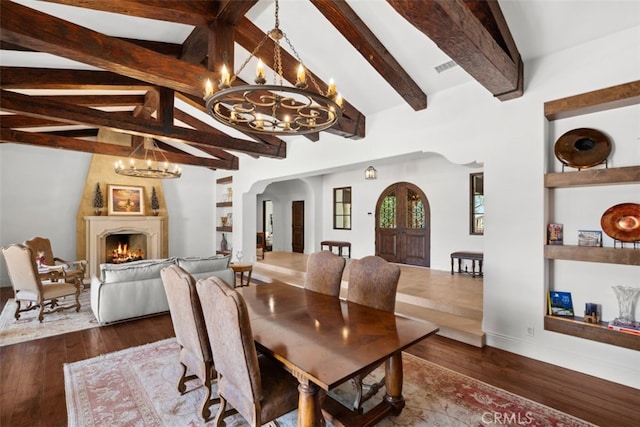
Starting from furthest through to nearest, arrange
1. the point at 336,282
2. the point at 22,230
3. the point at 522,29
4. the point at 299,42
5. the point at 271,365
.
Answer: the point at 22,230, the point at 299,42, the point at 336,282, the point at 522,29, the point at 271,365

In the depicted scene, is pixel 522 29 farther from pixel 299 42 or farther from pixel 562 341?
pixel 562 341

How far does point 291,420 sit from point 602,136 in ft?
12.3

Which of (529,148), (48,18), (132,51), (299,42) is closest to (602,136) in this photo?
(529,148)

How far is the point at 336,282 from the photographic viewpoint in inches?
124

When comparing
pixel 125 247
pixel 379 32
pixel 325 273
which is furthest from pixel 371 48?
pixel 125 247

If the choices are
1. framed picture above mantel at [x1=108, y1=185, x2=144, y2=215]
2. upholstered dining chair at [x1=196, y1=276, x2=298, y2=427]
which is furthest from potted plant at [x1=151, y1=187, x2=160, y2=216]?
upholstered dining chair at [x1=196, y1=276, x2=298, y2=427]

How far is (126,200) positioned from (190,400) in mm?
6575

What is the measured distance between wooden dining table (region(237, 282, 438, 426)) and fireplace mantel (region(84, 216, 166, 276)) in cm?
600

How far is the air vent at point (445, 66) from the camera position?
3364mm

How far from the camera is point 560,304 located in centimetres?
308

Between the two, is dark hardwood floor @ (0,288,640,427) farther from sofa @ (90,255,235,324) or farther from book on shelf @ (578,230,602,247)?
book on shelf @ (578,230,602,247)

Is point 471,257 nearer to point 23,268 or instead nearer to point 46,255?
point 23,268

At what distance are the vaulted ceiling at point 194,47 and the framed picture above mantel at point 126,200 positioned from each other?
2287mm

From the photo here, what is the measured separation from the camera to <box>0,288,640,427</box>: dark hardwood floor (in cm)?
228
